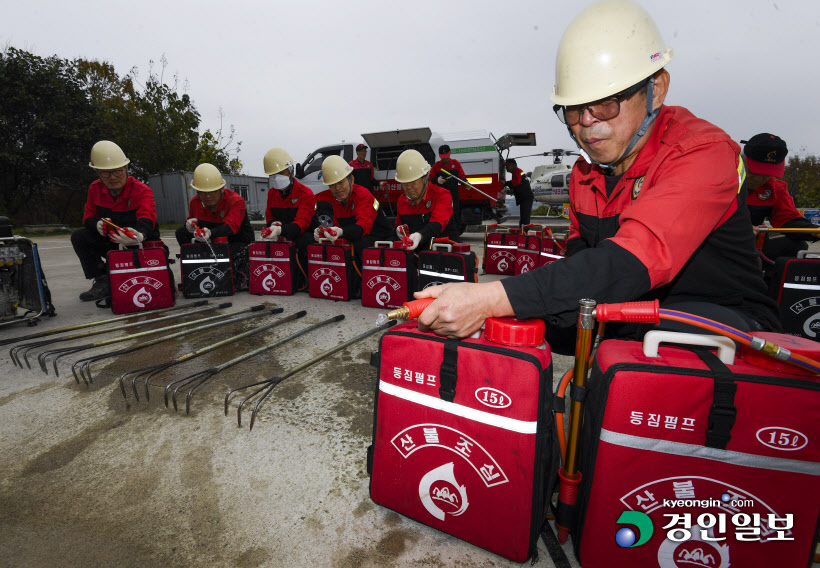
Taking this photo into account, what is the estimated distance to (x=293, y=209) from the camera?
17.9 ft

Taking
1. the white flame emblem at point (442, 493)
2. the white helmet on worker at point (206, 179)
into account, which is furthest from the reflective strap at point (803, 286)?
the white helmet on worker at point (206, 179)

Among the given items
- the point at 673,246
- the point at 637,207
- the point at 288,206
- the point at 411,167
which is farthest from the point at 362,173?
the point at 673,246

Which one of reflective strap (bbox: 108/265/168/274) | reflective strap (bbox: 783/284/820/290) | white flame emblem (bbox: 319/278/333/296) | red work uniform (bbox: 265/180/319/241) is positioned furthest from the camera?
red work uniform (bbox: 265/180/319/241)

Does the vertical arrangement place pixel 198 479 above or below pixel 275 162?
below

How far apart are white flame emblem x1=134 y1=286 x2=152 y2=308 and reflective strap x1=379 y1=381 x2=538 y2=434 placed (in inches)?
149

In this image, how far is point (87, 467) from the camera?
167cm

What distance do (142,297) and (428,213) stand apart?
10.6ft

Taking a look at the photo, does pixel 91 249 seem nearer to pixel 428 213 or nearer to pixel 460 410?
pixel 428 213

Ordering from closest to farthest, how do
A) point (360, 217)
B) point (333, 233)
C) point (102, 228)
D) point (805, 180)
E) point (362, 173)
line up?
point (102, 228), point (333, 233), point (360, 217), point (362, 173), point (805, 180)

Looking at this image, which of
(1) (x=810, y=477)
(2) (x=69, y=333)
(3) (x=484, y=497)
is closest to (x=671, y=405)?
(1) (x=810, y=477)

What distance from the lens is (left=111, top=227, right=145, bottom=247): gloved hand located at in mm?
4070

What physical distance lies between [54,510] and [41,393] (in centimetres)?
125

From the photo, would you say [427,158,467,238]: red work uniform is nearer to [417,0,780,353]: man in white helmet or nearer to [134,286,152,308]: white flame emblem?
[134,286,152,308]: white flame emblem

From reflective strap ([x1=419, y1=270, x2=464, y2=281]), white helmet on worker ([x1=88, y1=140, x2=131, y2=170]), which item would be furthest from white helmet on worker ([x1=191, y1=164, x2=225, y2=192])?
reflective strap ([x1=419, y1=270, x2=464, y2=281])
